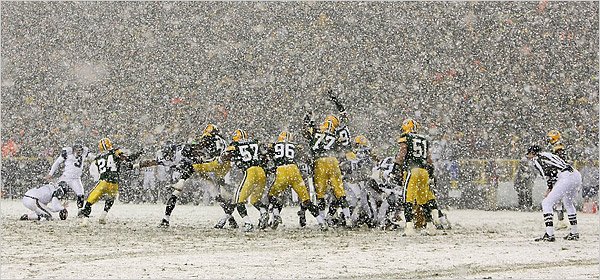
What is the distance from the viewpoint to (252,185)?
60.3ft

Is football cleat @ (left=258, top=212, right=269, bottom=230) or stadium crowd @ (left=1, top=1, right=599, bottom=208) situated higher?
stadium crowd @ (left=1, top=1, right=599, bottom=208)

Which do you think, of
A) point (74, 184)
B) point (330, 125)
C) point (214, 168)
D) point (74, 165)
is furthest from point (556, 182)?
point (74, 165)

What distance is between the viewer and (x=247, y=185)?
1833 cm

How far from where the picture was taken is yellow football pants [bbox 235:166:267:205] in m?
18.2

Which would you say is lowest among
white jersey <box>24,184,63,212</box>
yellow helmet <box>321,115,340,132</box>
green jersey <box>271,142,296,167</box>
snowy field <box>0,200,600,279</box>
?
snowy field <box>0,200,600,279</box>

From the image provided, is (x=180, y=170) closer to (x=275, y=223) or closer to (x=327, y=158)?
(x=275, y=223)

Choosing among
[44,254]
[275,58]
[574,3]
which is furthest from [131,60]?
[44,254]

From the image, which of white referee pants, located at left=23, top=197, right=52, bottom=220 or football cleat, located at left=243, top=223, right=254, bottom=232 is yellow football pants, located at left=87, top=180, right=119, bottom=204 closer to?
white referee pants, located at left=23, top=197, right=52, bottom=220

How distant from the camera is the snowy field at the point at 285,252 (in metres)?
11.0

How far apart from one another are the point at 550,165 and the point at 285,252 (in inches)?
228

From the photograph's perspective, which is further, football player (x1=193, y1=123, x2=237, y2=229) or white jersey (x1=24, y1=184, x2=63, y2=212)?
white jersey (x1=24, y1=184, x2=63, y2=212)

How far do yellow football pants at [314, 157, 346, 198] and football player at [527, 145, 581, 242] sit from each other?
398 centimetres

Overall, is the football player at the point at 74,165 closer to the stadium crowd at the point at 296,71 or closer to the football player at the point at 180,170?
the football player at the point at 180,170

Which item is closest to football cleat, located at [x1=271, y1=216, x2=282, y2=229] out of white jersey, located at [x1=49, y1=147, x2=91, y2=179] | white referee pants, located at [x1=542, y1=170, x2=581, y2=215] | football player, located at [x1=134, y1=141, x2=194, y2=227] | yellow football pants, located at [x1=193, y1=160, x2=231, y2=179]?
yellow football pants, located at [x1=193, y1=160, x2=231, y2=179]
